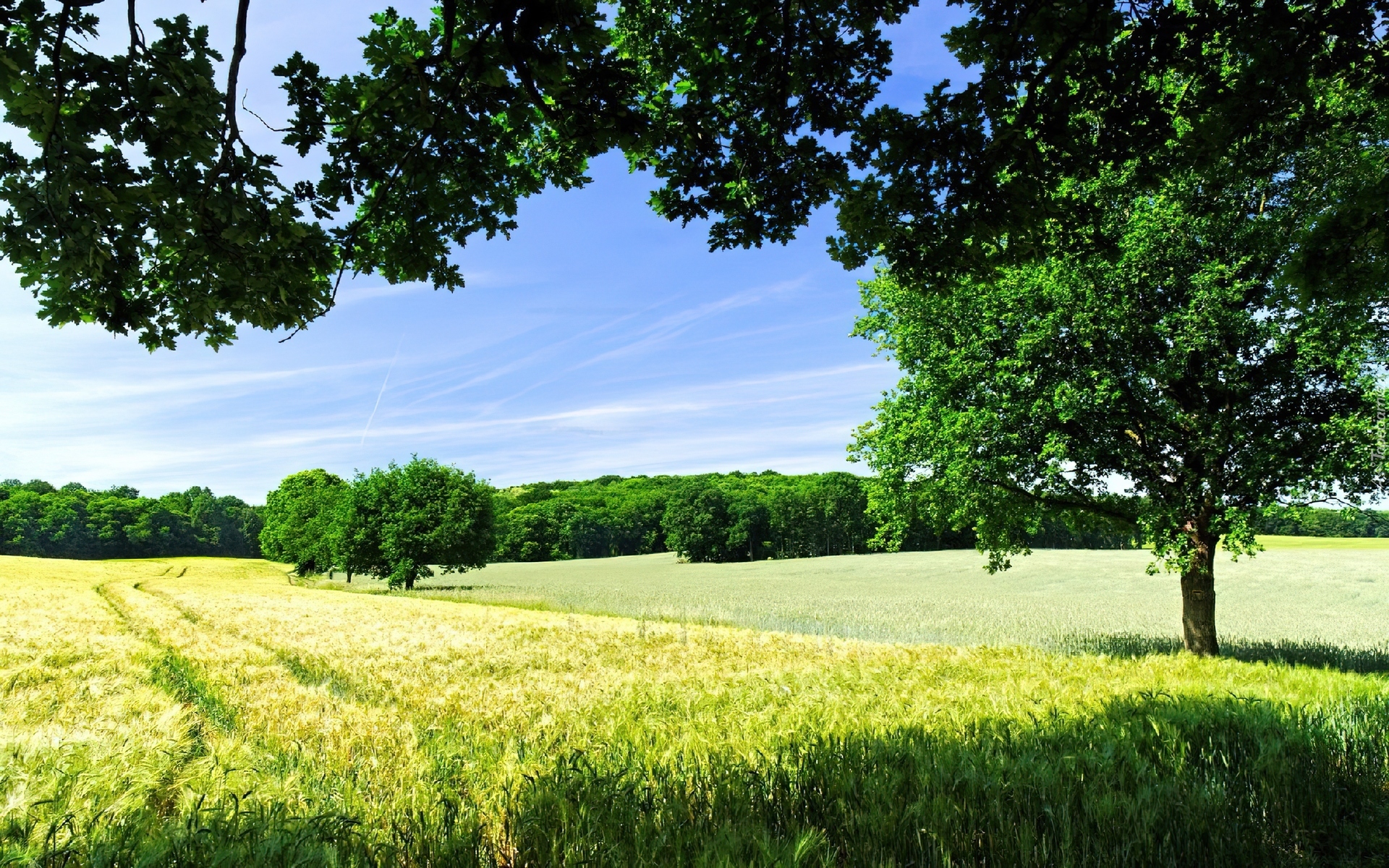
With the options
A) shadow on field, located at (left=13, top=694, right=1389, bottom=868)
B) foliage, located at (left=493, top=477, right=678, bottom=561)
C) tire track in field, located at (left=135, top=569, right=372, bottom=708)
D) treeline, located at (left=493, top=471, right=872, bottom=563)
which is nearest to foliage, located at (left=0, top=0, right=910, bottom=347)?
shadow on field, located at (left=13, top=694, right=1389, bottom=868)

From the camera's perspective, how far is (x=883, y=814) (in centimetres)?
406

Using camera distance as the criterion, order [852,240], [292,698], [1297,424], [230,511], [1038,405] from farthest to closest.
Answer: [230,511], [1038,405], [1297,424], [292,698], [852,240]

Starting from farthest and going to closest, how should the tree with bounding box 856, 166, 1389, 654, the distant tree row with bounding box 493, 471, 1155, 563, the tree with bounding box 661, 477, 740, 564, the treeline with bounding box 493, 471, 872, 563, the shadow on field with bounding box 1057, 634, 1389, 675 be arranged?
the treeline with bounding box 493, 471, 872, 563 < the distant tree row with bounding box 493, 471, 1155, 563 < the tree with bounding box 661, 477, 740, 564 < the shadow on field with bounding box 1057, 634, 1389, 675 < the tree with bounding box 856, 166, 1389, 654

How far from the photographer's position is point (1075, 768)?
495 cm

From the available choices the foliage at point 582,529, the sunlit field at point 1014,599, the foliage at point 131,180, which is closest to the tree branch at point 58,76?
the foliage at point 131,180

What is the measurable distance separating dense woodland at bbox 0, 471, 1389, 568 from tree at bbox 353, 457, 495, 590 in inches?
2023

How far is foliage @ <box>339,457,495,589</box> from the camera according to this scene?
4653 cm

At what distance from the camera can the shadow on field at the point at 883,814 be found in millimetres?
3486

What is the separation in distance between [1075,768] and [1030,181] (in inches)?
206

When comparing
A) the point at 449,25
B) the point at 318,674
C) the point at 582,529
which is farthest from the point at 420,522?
the point at 582,529

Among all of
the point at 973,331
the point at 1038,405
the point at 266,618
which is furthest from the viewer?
the point at 266,618

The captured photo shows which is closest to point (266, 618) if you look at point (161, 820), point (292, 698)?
point (292, 698)

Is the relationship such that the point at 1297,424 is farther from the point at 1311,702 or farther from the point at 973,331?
the point at 1311,702

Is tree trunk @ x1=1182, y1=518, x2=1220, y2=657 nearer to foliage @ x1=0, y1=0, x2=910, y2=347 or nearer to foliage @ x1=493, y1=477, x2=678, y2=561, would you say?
foliage @ x1=0, y1=0, x2=910, y2=347
